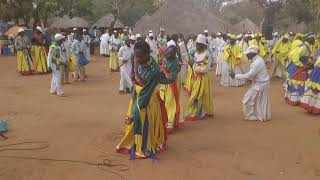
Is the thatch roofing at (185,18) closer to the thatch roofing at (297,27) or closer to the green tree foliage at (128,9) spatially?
the thatch roofing at (297,27)

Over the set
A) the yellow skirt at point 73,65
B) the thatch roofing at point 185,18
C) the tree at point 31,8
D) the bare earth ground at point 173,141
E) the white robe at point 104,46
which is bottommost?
the bare earth ground at point 173,141

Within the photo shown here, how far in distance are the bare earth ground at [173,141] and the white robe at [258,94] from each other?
29 centimetres

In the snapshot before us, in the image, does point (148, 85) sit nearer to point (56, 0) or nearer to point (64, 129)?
point (64, 129)

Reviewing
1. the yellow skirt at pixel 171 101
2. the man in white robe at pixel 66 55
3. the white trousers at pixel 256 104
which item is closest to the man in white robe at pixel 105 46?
the man in white robe at pixel 66 55

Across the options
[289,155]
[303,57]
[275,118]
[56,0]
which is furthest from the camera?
[56,0]

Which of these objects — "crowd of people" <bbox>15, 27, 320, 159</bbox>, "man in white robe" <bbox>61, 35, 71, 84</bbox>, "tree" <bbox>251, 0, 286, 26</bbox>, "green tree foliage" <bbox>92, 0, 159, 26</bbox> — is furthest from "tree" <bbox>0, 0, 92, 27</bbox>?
"tree" <bbox>251, 0, 286, 26</bbox>

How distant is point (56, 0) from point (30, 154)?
68.2 feet

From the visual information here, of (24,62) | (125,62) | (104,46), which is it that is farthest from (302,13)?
(125,62)

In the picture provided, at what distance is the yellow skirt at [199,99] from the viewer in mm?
9445

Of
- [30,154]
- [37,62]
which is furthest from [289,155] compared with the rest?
[37,62]

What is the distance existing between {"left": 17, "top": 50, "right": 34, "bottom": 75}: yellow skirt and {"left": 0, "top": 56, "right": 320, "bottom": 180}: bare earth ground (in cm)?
445

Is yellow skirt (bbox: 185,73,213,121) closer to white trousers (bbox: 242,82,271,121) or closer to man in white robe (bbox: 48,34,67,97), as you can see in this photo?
white trousers (bbox: 242,82,271,121)

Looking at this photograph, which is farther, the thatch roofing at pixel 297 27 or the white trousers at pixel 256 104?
the thatch roofing at pixel 297 27

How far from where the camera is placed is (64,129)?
27.9 feet
